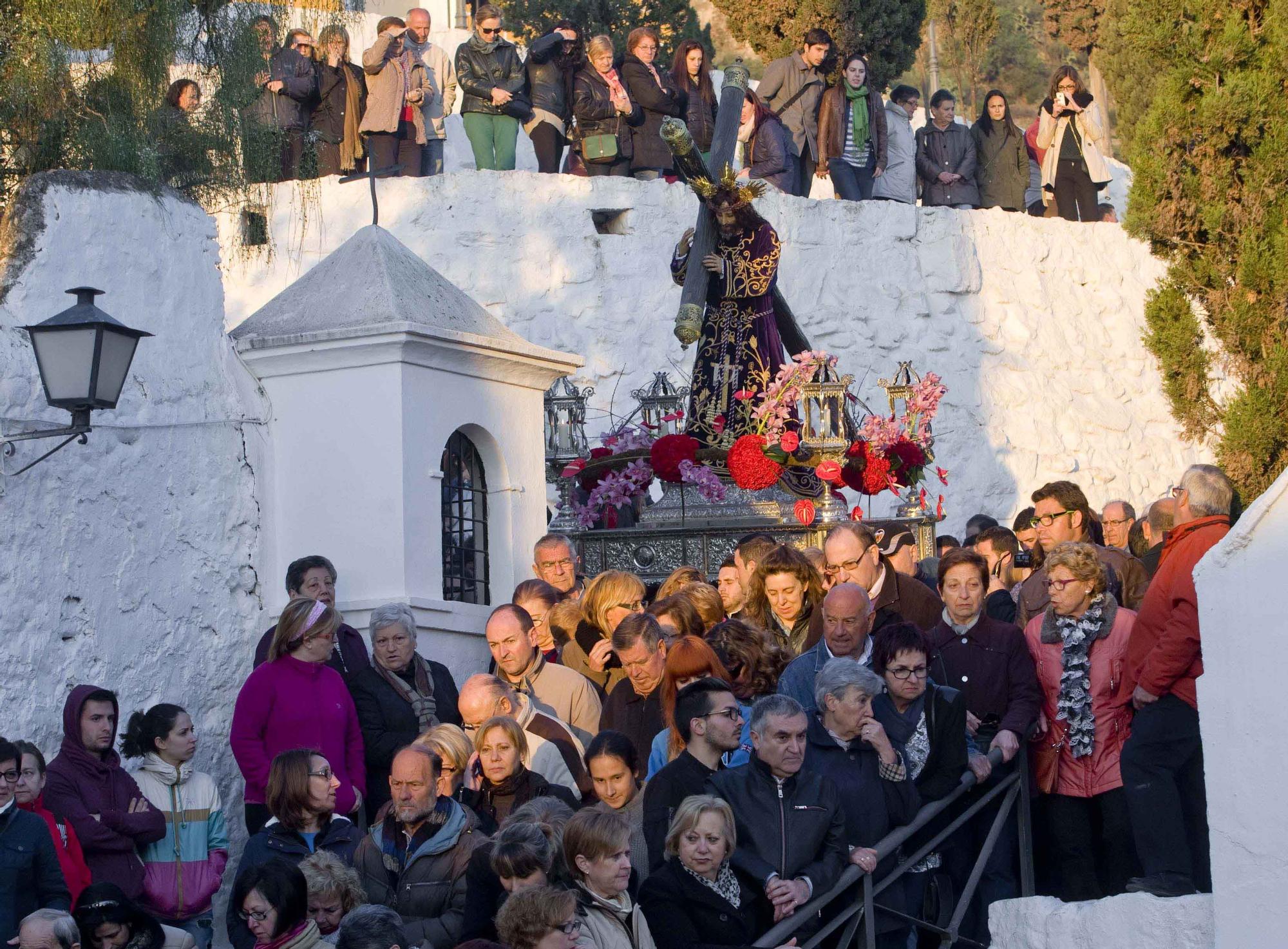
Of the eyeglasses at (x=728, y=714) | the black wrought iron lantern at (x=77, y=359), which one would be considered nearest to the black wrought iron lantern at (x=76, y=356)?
the black wrought iron lantern at (x=77, y=359)

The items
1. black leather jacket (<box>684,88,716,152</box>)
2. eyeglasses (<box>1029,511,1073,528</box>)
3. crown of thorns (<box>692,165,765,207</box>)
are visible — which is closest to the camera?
eyeglasses (<box>1029,511,1073,528</box>)

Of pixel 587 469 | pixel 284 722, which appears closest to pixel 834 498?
pixel 587 469

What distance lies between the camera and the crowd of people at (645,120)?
1634cm

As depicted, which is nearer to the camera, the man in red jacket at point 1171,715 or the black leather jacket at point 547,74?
the man in red jacket at point 1171,715

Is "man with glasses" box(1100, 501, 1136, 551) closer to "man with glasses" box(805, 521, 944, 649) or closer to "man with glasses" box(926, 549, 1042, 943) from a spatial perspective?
"man with glasses" box(805, 521, 944, 649)

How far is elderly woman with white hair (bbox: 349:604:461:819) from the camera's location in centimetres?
799

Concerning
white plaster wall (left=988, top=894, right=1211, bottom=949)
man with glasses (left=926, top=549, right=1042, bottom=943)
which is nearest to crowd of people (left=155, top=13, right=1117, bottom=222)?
man with glasses (left=926, top=549, right=1042, bottom=943)

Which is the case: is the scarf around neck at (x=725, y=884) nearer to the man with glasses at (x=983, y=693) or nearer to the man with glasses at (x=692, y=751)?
the man with glasses at (x=692, y=751)

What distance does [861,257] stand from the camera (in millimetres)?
17859

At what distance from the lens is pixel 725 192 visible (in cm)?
1253

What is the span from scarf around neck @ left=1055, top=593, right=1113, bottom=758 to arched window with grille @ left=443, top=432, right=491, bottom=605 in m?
3.35

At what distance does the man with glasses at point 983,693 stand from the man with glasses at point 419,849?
6.20 ft

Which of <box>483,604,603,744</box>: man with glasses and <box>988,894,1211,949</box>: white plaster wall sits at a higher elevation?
<box>483,604,603,744</box>: man with glasses

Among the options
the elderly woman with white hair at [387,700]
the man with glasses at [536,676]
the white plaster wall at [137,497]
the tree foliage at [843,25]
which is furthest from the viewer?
the tree foliage at [843,25]
